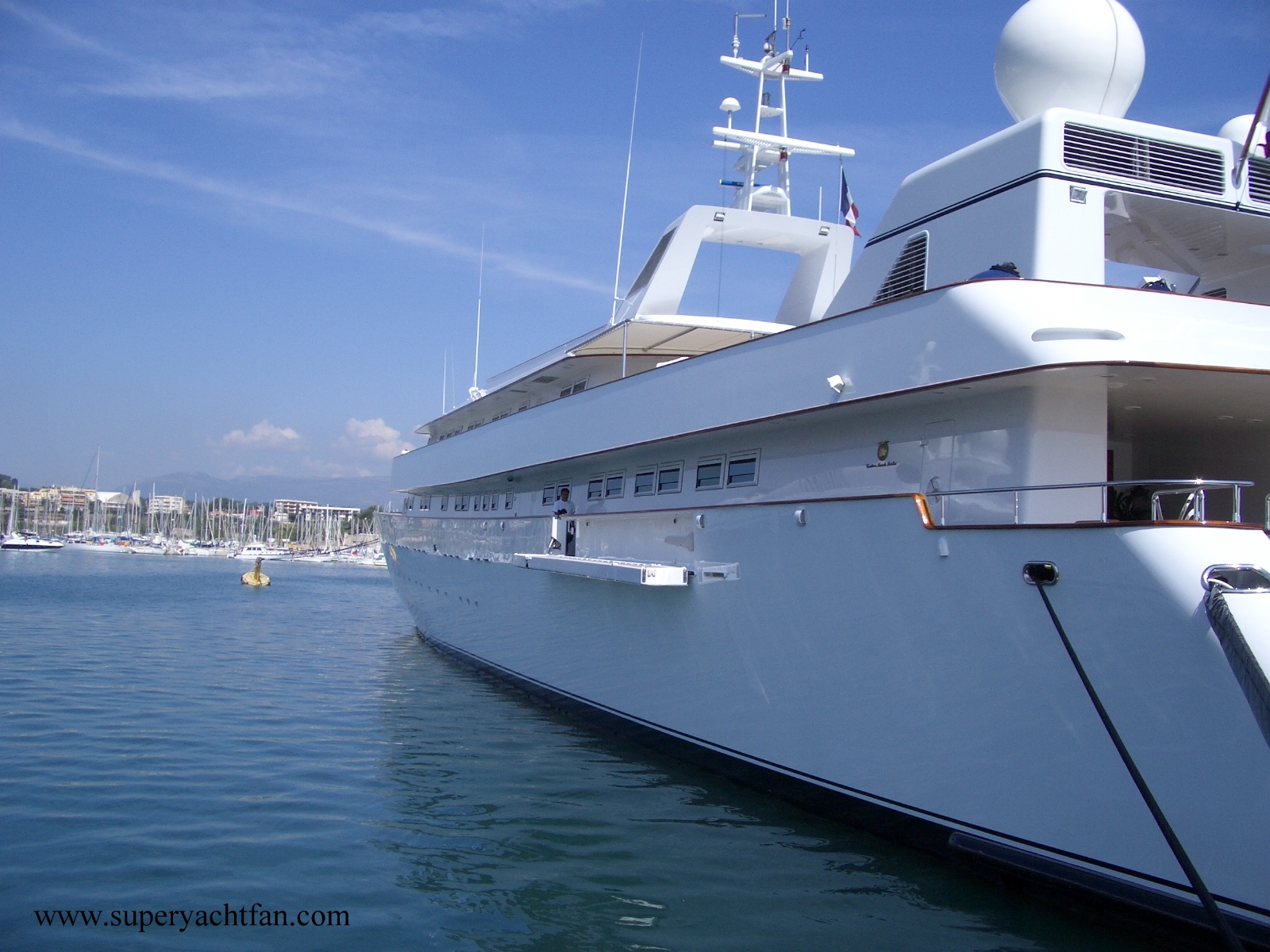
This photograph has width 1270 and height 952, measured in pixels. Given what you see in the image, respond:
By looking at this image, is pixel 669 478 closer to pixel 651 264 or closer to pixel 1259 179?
pixel 651 264

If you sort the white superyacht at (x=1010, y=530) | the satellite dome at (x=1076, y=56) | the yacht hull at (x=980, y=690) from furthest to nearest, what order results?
the satellite dome at (x=1076, y=56) < the white superyacht at (x=1010, y=530) < the yacht hull at (x=980, y=690)

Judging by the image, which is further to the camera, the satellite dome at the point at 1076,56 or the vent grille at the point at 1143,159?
the satellite dome at the point at 1076,56

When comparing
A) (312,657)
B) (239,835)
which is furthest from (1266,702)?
(312,657)

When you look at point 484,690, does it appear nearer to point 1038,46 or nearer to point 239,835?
point 239,835

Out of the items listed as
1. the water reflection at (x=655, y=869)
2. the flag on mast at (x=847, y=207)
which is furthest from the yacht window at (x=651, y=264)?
the water reflection at (x=655, y=869)

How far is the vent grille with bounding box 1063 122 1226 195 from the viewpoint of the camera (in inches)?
299

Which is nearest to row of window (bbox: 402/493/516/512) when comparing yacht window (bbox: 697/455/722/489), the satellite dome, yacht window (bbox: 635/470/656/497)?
yacht window (bbox: 635/470/656/497)

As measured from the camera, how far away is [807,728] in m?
7.58

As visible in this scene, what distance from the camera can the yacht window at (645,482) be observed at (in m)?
11.8

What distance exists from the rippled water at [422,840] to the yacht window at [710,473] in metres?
3.04

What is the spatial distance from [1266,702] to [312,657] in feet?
55.2

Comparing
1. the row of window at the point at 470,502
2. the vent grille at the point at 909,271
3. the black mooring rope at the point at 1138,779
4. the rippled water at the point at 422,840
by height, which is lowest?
the rippled water at the point at 422,840

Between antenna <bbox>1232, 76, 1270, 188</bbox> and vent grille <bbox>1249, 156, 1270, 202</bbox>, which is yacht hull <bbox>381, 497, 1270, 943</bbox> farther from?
vent grille <bbox>1249, 156, 1270, 202</bbox>

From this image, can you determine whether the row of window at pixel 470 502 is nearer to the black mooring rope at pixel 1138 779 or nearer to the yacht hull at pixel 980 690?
the yacht hull at pixel 980 690
